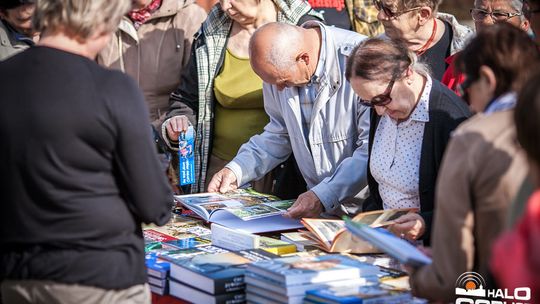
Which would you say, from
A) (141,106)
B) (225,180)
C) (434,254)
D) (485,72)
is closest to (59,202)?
(141,106)

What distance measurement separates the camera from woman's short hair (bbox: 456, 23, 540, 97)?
227 centimetres

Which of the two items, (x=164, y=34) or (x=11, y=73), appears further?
(x=164, y=34)

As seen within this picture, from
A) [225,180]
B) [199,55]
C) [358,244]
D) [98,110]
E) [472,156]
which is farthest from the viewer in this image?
[199,55]

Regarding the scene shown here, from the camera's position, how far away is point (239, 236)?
11.1 feet

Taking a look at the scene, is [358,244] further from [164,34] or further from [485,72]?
[164,34]

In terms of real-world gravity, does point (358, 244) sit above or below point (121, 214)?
below

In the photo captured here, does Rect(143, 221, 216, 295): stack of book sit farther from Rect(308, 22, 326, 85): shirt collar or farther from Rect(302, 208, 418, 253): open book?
Rect(308, 22, 326, 85): shirt collar

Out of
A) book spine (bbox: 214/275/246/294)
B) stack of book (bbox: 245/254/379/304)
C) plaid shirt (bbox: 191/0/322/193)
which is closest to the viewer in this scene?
stack of book (bbox: 245/254/379/304)

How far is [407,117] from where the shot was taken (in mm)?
3312

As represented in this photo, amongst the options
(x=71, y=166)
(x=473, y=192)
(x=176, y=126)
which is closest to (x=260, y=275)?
(x=71, y=166)

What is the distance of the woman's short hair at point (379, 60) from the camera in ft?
10.4

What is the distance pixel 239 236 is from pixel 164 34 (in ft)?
5.99

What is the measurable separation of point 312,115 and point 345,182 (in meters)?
0.37

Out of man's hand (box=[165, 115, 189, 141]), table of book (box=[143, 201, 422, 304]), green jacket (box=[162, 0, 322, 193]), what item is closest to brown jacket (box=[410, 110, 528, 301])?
table of book (box=[143, 201, 422, 304])
